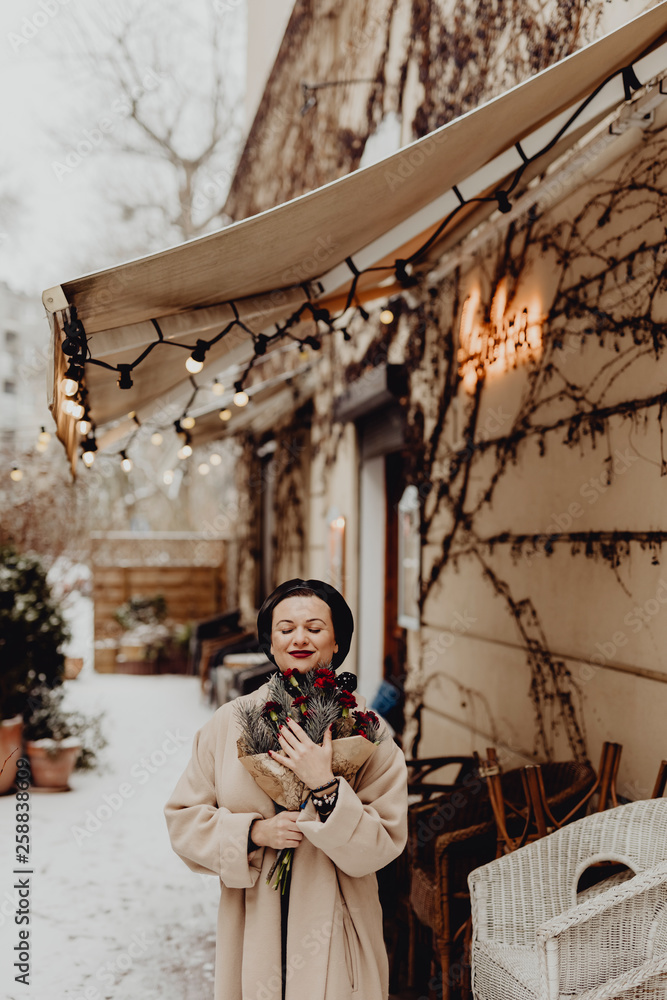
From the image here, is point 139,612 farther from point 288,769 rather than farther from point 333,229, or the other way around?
point 288,769

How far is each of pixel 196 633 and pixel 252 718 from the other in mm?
7953

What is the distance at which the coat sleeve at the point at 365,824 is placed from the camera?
177cm

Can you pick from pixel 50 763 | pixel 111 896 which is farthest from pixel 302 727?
pixel 50 763

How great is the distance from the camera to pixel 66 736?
577 centimetres

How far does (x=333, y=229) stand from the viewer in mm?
2805

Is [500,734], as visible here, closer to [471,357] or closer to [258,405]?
[471,357]

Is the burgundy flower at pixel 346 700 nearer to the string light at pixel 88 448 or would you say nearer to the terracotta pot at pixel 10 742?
the string light at pixel 88 448

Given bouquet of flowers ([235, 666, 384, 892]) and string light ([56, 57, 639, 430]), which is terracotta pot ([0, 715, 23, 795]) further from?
bouquet of flowers ([235, 666, 384, 892])

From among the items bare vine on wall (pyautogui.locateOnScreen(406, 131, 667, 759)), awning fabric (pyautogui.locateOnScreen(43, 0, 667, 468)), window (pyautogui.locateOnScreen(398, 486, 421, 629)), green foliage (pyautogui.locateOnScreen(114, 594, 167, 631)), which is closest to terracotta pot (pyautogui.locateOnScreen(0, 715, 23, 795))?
window (pyautogui.locateOnScreen(398, 486, 421, 629))

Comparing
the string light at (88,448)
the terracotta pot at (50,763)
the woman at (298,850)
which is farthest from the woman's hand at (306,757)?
the terracotta pot at (50,763)

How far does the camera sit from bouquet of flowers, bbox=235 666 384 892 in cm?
185

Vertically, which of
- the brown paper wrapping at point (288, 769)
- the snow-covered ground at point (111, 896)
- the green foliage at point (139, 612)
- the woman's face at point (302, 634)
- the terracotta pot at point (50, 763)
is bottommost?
the snow-covered ground at point (111, 896)

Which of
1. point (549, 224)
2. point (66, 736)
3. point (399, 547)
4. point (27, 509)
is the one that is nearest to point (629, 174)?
point (549, 224)

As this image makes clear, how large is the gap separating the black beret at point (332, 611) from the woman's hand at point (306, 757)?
274mm
